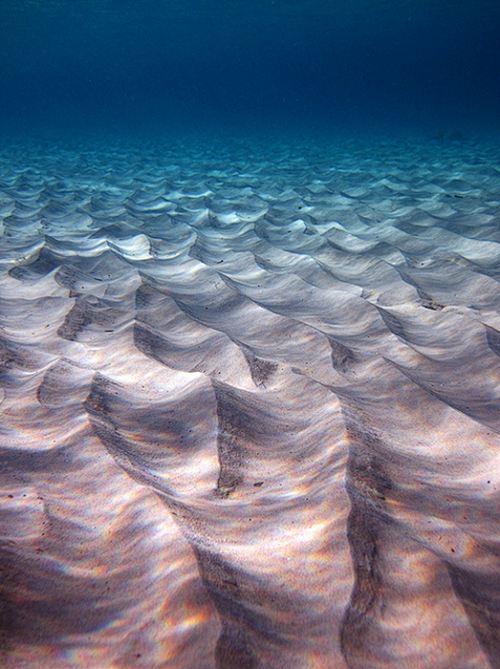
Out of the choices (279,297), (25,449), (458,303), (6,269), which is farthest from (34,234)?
(458,303)

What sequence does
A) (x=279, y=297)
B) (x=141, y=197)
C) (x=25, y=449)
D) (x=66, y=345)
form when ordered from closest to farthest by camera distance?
(x=25, y=449)
(x=66, y=345)
(x=279, y=297)
(x=141, y=197)

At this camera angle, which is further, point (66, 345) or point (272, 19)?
point (272, 19)

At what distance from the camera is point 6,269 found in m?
4.66

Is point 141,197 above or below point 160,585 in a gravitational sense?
below

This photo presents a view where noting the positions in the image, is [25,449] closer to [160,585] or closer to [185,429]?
[185,429]

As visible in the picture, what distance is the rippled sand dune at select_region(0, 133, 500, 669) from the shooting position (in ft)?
3.91

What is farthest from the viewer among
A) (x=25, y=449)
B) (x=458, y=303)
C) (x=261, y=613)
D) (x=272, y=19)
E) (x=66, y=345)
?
(x=272, y=19)

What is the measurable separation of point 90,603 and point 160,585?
209 mm

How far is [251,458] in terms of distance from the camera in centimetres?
203

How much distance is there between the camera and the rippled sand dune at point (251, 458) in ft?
3.91

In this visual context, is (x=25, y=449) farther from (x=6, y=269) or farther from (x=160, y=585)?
(x=6, y=269)

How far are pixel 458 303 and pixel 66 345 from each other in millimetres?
3266

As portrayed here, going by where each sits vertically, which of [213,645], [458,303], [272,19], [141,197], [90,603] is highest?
[272,19]

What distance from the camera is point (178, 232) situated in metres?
6.33
